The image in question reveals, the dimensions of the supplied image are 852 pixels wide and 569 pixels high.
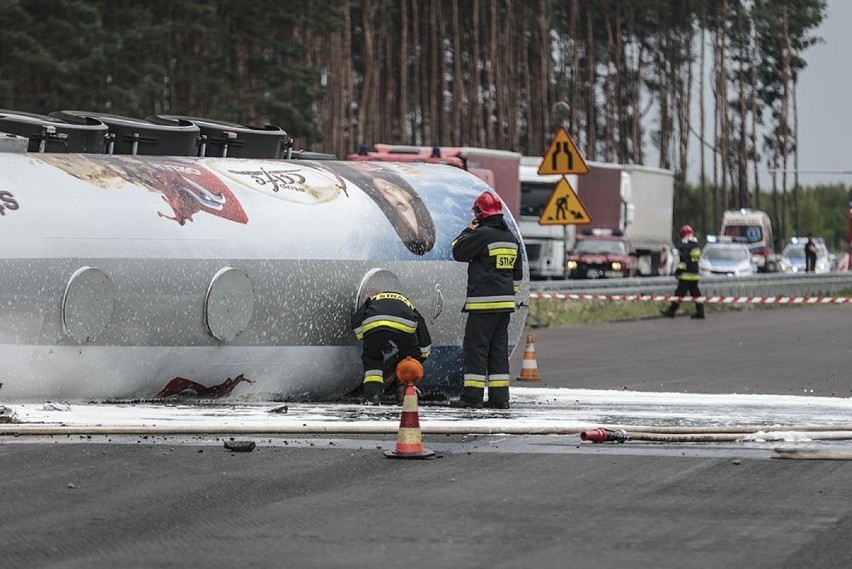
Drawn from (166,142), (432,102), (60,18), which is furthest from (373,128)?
(166,142)

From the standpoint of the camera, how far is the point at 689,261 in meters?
32.2

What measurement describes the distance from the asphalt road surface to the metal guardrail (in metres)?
19.4

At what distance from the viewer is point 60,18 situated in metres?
50.2

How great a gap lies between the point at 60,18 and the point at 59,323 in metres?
39.5

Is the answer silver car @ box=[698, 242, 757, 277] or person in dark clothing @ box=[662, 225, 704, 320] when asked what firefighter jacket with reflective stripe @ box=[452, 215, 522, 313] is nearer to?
person in dark clothing @ box=[662, 225, 704, 320]

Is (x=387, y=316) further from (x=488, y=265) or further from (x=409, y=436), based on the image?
(x=409, y=436)

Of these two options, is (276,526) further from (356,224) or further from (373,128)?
(373,128)

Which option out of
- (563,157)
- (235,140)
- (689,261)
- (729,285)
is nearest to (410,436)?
(235,140)

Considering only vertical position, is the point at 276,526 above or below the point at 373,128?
below

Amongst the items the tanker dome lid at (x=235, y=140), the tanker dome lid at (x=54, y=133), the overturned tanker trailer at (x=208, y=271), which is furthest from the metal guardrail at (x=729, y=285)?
the tanker dome lid at (x=54, y=133)

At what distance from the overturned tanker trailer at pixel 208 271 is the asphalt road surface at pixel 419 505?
1.92 metres

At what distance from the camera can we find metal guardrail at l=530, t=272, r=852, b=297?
1242 inches

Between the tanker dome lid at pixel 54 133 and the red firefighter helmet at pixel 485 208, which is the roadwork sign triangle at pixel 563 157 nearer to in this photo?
the red firefighter helmet at pixel 485 208

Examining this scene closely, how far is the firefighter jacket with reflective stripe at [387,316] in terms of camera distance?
45.3 feet
